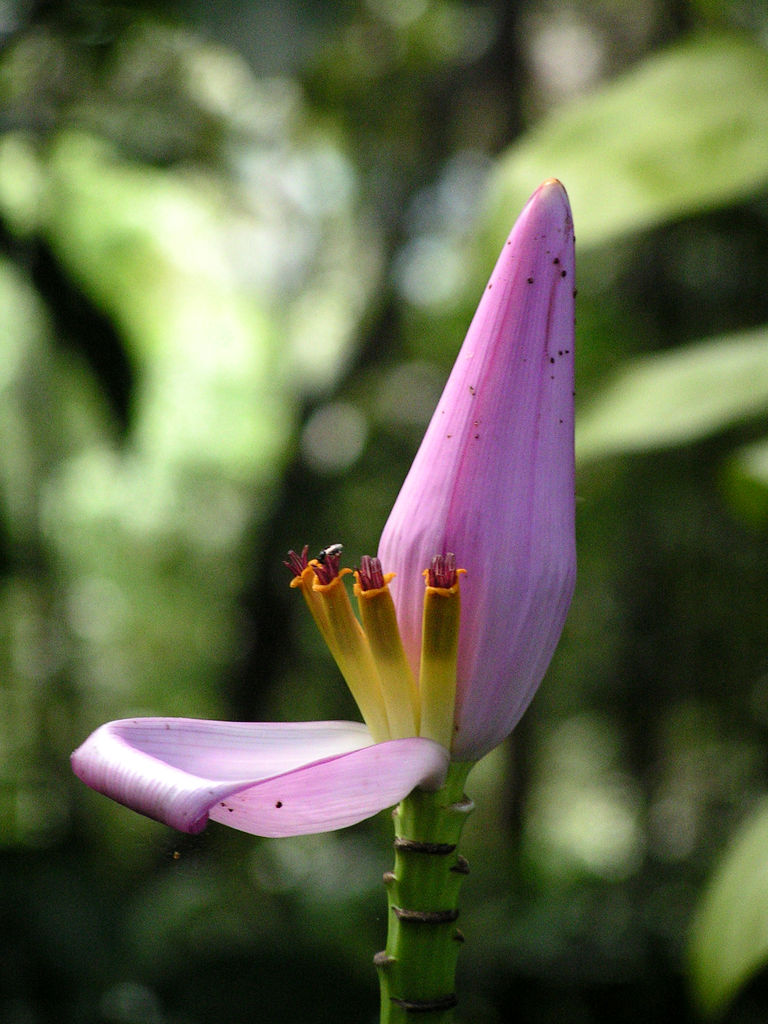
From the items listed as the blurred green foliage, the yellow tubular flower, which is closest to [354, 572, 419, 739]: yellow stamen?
the yellow tubular flower

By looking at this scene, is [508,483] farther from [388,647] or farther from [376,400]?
[376,400]

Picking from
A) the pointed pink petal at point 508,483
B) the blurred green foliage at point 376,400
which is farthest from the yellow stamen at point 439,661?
the blurred green foliage at point 376,400

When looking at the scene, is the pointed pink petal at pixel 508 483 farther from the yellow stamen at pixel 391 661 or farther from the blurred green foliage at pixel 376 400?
the blurred green foliage at pixel 376 400

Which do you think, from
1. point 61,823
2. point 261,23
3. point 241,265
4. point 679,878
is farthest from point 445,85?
point 61,823

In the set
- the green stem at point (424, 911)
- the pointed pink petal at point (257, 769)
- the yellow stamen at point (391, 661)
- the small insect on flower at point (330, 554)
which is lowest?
the green stem at point (424, 911)

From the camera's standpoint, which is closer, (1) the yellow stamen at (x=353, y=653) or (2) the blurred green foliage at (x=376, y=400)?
(1) the yellow stamen at (x=353, y=653)

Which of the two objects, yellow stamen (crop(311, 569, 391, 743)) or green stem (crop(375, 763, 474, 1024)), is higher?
yellow stamen (crop(311, 569, 391, 743))

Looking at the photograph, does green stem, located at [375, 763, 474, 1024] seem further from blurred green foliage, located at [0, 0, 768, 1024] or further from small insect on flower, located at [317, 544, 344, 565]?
A: blurred green foliage, located at [0, 0, 768, 1024]
